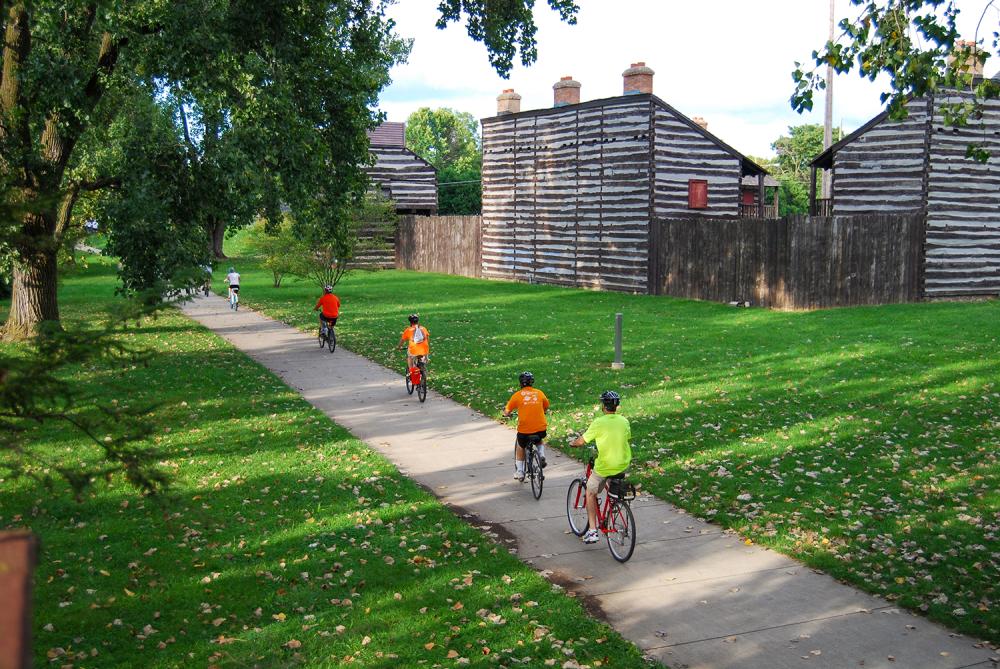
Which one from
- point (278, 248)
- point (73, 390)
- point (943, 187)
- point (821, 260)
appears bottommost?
point (73, 390)

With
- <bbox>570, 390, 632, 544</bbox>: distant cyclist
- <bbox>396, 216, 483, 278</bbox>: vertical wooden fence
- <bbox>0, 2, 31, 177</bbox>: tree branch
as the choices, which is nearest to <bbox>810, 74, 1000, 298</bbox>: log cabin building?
<bbox>396, 216, 483, 278</bbox>: vertical wooden fence

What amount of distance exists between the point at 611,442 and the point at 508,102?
1540 inches

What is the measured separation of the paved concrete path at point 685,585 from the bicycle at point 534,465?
18 cm

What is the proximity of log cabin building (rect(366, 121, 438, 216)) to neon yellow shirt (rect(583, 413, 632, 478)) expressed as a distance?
46141 millimetres

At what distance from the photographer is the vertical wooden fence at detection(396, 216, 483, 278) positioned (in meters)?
48.3

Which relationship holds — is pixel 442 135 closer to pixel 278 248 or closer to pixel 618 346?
pixel 278 248

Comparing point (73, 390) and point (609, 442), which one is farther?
point (609, 442)

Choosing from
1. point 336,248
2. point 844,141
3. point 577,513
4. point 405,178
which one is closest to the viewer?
point 577,513

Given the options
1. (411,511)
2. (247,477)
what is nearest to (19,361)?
(411,511)

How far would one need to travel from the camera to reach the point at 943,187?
2967 cm

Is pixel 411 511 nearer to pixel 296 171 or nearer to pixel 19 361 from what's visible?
pixel 19 361

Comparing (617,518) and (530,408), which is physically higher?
(530,408)

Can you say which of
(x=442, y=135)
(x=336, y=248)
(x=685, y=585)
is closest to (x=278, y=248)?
(x=336, y=248)

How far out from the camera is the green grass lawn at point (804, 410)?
9.25 meters
